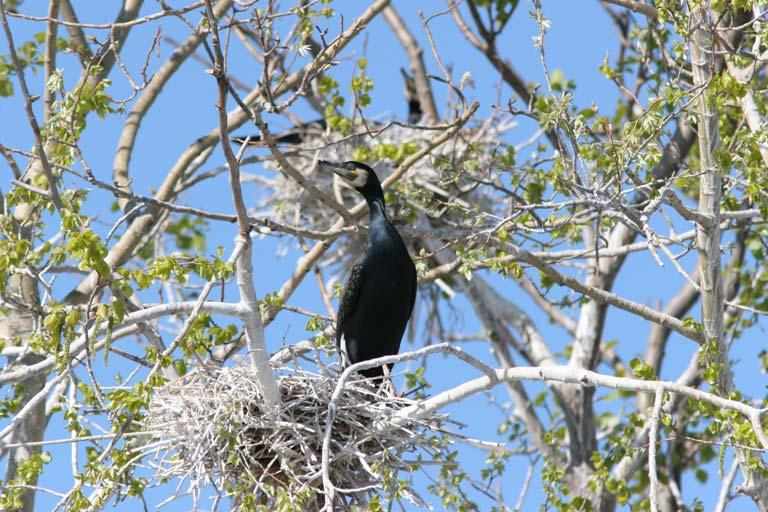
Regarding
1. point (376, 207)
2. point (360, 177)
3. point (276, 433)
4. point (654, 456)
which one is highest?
point (360, 177)

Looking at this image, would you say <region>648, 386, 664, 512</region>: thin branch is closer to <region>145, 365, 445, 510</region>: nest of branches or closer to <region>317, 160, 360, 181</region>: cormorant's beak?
<region>145, 365, 445, 510</region>: nest of branches

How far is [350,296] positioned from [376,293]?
170 millimetres

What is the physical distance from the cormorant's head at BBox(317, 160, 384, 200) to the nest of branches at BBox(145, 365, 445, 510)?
166 cm

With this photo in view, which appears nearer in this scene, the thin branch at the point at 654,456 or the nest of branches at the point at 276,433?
the thin branch at the point at 654,456

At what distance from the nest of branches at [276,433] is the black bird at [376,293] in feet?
3.37

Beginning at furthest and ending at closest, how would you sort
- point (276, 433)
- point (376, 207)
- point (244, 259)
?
1. point (376, 207)
2. point (276, 433)
3. point (244, 259)

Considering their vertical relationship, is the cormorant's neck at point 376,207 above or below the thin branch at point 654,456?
above

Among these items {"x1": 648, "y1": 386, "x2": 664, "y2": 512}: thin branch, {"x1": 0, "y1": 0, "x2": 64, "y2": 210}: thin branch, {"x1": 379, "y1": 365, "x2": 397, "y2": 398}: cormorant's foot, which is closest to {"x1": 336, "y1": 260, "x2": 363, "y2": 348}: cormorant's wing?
{"x1": 379, "y1": 365, "x2": 397, "y2": 398}: cormorant's foot

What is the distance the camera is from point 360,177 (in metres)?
6.93

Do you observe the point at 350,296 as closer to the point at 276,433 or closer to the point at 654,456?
the point at 276,433

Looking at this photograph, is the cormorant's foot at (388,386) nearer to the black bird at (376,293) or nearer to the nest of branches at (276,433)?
the nest of branches at (276,433)

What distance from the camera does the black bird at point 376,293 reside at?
21.3 ft

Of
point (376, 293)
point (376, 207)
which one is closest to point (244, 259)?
point (376, 293)

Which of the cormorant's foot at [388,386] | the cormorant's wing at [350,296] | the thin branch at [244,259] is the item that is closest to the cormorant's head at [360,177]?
the cormorant's wing at [350,296]
